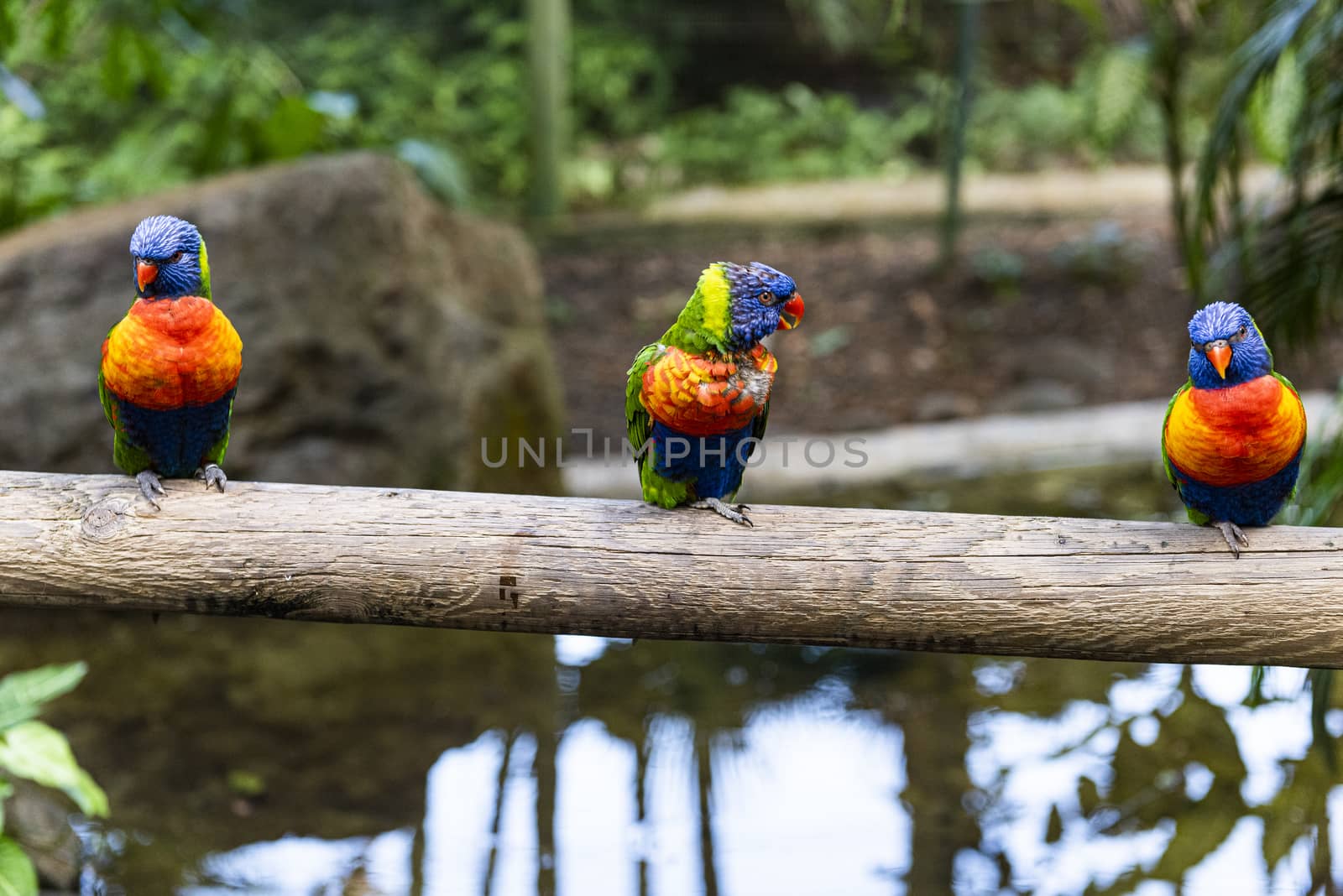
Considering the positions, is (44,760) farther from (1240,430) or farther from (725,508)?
(1240,430)

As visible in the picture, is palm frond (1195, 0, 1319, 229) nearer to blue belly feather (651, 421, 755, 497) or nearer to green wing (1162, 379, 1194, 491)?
green wing (1162, 379, 1194, 491)

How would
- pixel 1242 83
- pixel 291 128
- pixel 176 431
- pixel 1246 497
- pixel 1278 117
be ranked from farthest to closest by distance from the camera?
pixel 1278 117 < pixel 291 128 < pixel 1242 83 < pixel 176 431 < pixel 1246 497

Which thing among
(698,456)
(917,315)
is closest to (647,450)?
(698,456)

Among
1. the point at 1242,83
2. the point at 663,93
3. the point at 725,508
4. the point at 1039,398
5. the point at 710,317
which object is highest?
the point at 663,93

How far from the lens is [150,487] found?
2.02 m

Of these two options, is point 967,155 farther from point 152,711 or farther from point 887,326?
point 152,711

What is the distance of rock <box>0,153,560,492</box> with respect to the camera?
3.89 meters

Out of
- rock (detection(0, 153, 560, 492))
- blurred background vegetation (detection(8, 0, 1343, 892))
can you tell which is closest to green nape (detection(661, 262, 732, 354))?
blurred background vegetation (detection(8, 0, 1343, 892))

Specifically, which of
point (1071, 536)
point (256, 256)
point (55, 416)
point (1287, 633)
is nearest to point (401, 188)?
point (256, 256)

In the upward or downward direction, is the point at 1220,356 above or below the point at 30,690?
above

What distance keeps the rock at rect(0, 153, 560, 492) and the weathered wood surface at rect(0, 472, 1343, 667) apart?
85.0 inches

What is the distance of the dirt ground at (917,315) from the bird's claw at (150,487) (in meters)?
3.76

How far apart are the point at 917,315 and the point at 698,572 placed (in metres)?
5.46

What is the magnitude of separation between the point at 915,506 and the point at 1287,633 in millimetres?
2773
